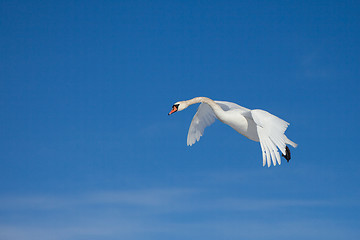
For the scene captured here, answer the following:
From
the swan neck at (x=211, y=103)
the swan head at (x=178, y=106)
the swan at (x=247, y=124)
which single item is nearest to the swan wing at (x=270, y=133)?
the swan at (x=247, y=124)

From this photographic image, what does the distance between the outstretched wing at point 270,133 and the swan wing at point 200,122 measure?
4614mm

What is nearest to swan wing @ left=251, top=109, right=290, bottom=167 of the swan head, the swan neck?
the swan neck

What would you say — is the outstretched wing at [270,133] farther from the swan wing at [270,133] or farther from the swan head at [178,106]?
the swan head at [178,106]

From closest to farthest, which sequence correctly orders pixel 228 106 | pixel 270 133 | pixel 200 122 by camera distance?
pixel 270 133 → pixel 228 106 → pixel 200 122

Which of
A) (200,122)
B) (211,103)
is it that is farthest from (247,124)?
(200,122)

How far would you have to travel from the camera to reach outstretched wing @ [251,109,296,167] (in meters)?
16.0

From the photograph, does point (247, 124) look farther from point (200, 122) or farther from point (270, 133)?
point (200, 122)

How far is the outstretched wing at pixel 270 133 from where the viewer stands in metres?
16.0

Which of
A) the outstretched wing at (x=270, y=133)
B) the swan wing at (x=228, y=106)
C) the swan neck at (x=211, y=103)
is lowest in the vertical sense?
the outstretched wing at (x=270, y=133)

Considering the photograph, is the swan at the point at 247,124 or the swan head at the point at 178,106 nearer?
the swan at the point at 247,124

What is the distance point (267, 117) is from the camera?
57.7 ft

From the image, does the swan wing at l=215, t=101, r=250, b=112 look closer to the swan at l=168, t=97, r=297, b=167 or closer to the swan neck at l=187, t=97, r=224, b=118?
the swan at l=168, t=97, r=297, b=167

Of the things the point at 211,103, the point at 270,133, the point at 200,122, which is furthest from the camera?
the point at 200,122

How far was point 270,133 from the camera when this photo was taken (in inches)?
662
